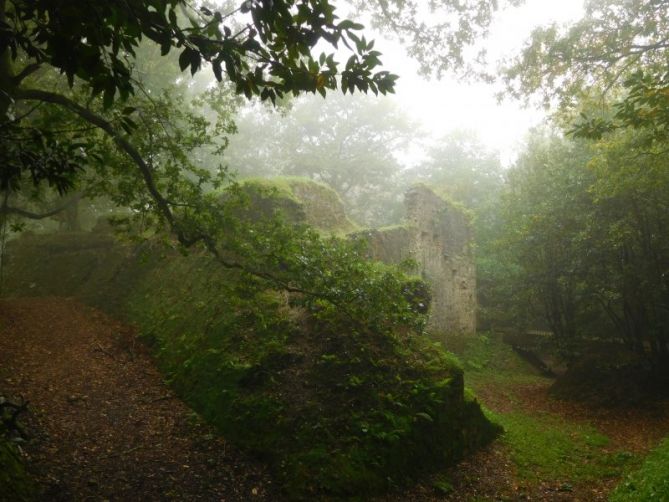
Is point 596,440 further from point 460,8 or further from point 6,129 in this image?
point 460,8

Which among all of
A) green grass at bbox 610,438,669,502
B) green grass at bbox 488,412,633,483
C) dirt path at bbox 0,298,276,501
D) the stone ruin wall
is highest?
the stone ruin wall

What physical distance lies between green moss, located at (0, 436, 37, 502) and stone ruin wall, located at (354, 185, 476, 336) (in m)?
12.7

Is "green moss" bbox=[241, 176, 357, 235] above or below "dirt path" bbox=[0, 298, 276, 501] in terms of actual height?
above

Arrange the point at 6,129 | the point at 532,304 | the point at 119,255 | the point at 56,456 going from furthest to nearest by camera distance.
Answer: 1. the point at 532,304
2. the point at 119,255
3. the point at 56,456
4. the point at 6,129

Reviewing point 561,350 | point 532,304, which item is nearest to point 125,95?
point 561,350

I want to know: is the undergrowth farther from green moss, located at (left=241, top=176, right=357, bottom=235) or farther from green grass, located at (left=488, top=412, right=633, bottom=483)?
green moss, located at (left=241, top=176, right=357, bottom=235)

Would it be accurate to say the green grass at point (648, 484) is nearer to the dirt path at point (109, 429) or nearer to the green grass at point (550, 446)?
the green grass at point (550, 446)

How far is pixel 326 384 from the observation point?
22.4 feet

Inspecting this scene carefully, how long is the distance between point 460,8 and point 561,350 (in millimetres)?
10763

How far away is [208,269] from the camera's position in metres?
11.3

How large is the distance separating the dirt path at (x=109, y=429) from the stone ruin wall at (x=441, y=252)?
1006 centimetres

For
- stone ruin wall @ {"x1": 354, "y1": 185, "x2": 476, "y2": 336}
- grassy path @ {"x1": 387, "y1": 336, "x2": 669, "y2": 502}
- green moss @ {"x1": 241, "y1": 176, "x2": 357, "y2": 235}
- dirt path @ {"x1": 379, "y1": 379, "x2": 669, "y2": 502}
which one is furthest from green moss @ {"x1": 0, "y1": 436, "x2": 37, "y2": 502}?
stone ruin wall @ {"x1": 354, "y1": 185, "x2": 476, "y2": 336}

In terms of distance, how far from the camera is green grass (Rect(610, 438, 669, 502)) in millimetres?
5168

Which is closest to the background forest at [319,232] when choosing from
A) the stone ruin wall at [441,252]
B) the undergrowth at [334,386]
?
the undergrowth at [334,386]
